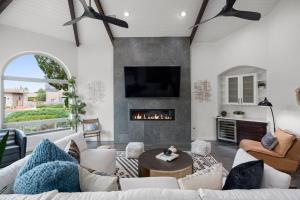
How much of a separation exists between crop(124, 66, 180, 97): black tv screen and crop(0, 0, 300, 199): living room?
0.03m

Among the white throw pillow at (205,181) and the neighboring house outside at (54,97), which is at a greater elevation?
the neighboring house outside at (54,97)

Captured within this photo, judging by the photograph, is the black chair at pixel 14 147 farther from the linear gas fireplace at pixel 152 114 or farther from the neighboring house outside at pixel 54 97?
the linear gas fireplace at pixel 152 114

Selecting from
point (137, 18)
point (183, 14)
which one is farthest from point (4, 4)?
point (183, 14)

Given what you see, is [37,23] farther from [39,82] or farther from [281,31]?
[281,31]

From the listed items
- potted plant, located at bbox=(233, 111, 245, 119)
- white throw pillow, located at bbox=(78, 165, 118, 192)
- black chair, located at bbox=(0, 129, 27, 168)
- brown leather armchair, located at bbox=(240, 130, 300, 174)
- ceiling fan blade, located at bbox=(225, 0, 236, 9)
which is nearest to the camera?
white throw pillow, located at bbox=(78, 165, 118, 192)

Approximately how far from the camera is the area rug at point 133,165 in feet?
10.8

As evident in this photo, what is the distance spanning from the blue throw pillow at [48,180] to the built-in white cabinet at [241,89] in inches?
208

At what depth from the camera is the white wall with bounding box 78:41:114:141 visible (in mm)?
5848

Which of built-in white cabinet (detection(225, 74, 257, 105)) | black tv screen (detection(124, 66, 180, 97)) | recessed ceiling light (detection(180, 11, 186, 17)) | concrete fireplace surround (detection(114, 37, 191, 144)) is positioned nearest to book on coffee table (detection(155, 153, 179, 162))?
concrete fireplace surround (detection(114, 37, 191, 144))

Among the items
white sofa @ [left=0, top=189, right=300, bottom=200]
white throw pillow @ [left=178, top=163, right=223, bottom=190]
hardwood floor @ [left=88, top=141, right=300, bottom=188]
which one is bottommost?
hardwood floor @ [left=88, top=141, right=300, bottom=188]

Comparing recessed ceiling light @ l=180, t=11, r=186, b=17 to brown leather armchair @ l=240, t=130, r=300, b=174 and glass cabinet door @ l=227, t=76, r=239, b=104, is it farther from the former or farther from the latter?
brown leather armchair @ l=240, t=130, r=300, b=174

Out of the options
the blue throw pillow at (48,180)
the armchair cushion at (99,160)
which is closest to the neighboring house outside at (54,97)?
the armchair cushion at (99,160)

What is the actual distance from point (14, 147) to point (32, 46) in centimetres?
289

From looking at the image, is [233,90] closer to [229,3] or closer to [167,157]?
[229,3]
